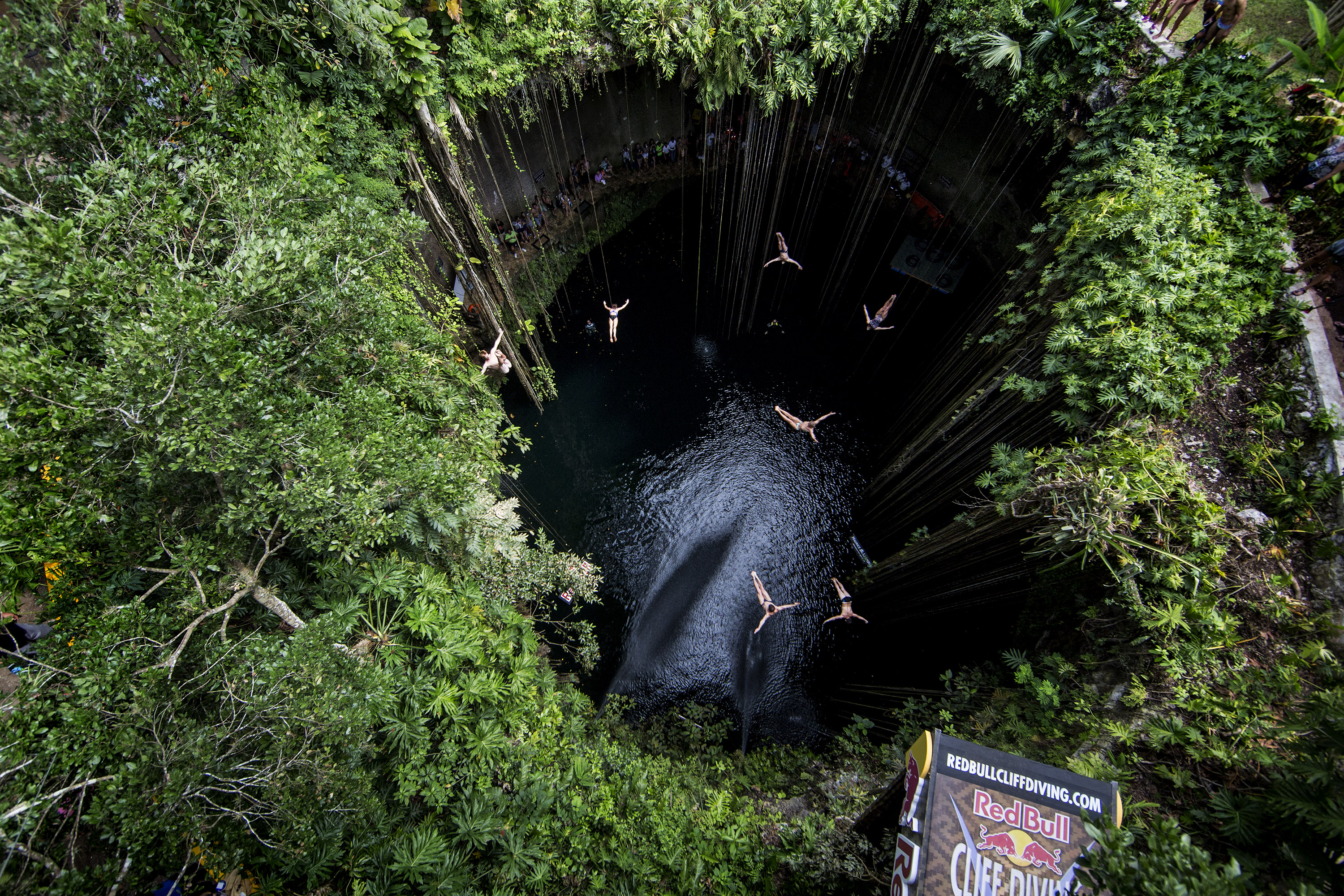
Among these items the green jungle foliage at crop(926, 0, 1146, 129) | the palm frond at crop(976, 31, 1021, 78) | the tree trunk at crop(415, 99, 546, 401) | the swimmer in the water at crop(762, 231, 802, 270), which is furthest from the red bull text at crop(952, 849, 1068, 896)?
the palm frond at crop(976, 31, 1021, 78)

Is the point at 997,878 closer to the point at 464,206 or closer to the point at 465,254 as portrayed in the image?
the point at 465,254

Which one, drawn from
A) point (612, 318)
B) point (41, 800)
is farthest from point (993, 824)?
point (612, 318)

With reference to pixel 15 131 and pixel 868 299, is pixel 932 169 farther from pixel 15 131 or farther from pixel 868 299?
pixel 15 131

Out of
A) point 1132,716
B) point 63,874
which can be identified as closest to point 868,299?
point 1132,716

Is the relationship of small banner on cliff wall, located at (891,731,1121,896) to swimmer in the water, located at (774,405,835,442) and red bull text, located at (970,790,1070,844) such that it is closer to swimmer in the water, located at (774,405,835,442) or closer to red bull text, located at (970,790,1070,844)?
red bull text, located at (970,790,1070,844)

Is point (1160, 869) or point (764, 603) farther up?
point (1160, 869)

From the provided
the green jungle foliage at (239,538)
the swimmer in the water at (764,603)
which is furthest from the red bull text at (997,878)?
the swimmer in the water at (764,603)
